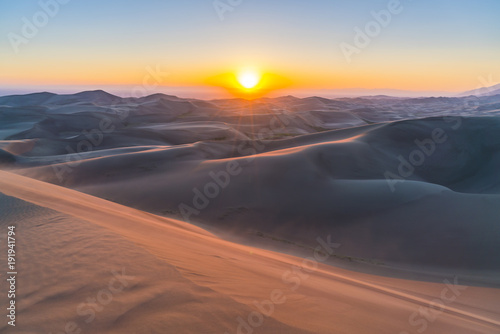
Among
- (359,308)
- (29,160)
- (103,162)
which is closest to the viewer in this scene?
(359,308)

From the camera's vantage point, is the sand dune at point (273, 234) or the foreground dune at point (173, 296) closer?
the foreground dune at point (173, 296)

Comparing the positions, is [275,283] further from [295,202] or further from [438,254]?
[295,202]

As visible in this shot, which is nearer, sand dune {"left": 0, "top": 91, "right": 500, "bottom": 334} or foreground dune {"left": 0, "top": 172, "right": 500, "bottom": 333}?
foreground dune {"left": 0, "top": 172, "right": 500, "bottom": 333}

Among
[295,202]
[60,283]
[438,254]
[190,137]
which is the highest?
[190,137]

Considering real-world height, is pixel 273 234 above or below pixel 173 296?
below

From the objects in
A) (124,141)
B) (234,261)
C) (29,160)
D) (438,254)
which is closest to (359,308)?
(234,261)

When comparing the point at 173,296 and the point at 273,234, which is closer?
the point at 173,296

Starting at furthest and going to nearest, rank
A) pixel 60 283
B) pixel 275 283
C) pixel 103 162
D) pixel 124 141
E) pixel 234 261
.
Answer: pixel 124 141 → pixel 103 162 → pixel 234 261 → pixel 275 283 → pixel 60 283

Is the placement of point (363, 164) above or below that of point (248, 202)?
above
